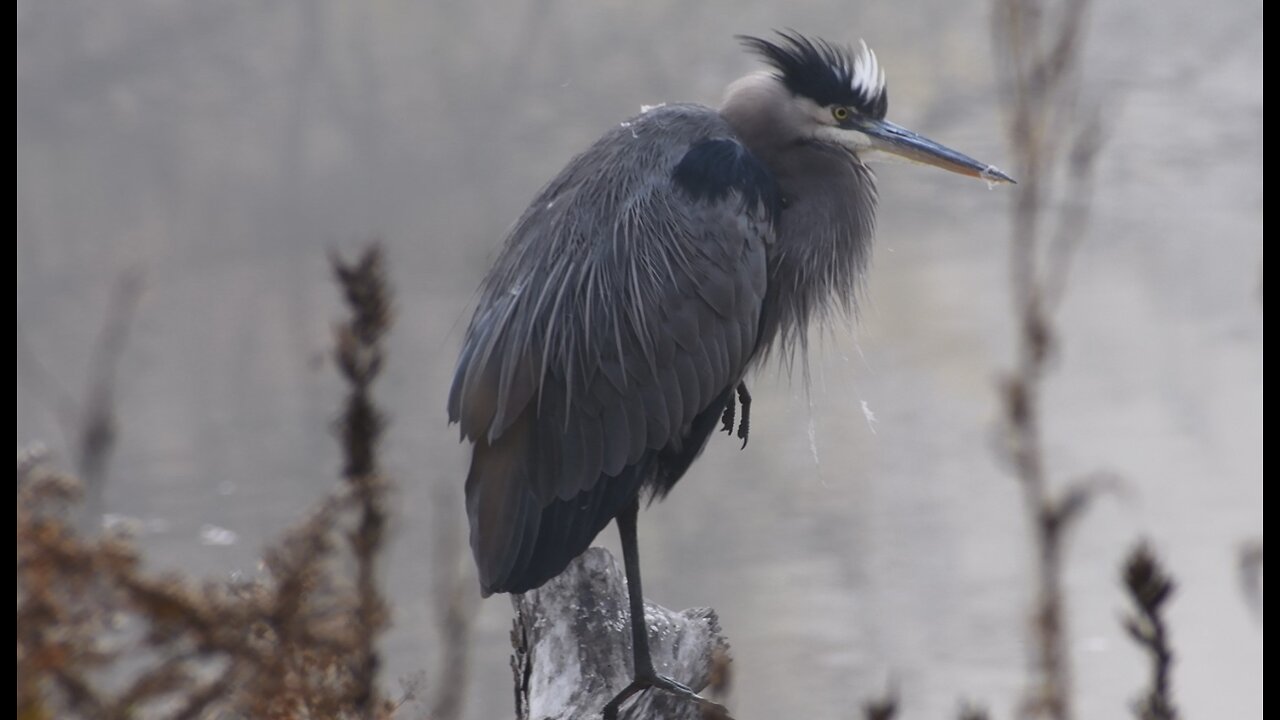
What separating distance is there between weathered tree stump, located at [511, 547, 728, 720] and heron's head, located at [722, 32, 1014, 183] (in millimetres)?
783

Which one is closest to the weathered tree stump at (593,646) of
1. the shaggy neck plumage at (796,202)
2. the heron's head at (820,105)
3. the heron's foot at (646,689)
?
the heron's foot at (646,689)

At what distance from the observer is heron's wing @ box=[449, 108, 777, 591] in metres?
2.50

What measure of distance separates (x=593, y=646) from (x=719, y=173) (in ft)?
Answer: 2.47

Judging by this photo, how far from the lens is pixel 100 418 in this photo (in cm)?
110

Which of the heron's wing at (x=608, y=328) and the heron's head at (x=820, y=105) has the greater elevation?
the heron's head at (x=820, y=105)

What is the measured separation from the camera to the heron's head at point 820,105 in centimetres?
279

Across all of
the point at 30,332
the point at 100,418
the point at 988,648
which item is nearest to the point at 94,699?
the point at 100,418

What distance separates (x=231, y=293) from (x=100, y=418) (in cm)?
830

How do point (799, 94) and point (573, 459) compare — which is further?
point (799, 94)

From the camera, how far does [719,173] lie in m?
2.63

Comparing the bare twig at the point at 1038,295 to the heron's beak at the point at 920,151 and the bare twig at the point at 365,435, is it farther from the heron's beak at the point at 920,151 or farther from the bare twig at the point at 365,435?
the heron's beak at the point at 920,151

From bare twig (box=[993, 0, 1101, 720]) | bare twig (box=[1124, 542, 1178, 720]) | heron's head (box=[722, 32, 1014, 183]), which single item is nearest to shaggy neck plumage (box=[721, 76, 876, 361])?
heron's head (box=[722, 32, 1014, 183])

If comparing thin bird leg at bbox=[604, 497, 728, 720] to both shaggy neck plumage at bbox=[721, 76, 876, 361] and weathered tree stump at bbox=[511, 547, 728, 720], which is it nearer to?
weathered tree stump at bbox=[511, 547, 728, 720]
